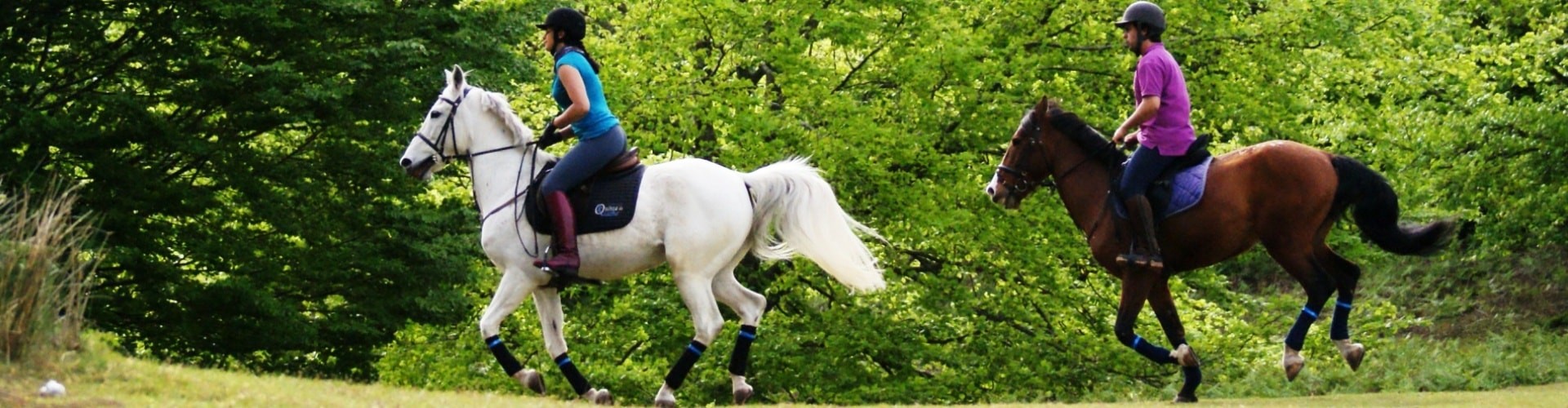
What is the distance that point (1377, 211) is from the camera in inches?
444

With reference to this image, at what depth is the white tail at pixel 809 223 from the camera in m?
11.5

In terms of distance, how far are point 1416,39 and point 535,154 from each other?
1743 cm

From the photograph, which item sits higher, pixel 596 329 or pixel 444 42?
pixel 444 42

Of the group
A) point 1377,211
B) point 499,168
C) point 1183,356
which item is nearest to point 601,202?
point 499,168

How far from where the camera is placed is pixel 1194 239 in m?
11.4

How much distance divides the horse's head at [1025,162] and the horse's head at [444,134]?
11.1 feet

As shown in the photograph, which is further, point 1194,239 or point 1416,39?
point 1416,39

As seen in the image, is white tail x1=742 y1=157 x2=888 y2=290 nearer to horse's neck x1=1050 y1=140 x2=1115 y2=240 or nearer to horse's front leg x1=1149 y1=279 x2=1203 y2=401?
horse's neck x1=1050 y1=140 x2=1115 y2=240

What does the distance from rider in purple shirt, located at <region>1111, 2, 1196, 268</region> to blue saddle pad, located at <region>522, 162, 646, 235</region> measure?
3.03 metres

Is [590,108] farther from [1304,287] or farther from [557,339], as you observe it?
[1304,287]

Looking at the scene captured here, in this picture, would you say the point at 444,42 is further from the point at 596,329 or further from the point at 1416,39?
the point at 1416,39

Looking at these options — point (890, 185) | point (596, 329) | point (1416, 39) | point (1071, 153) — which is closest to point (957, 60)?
point (890, 185)

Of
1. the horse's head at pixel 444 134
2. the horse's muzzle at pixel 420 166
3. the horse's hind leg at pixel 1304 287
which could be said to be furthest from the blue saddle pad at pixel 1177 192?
the horse's muzzle at pixel 420 166

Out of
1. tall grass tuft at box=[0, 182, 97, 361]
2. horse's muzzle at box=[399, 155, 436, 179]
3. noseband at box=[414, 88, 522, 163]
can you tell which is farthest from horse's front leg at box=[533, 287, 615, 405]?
tall grass tuft at box=[0, 182, 97, 361]
